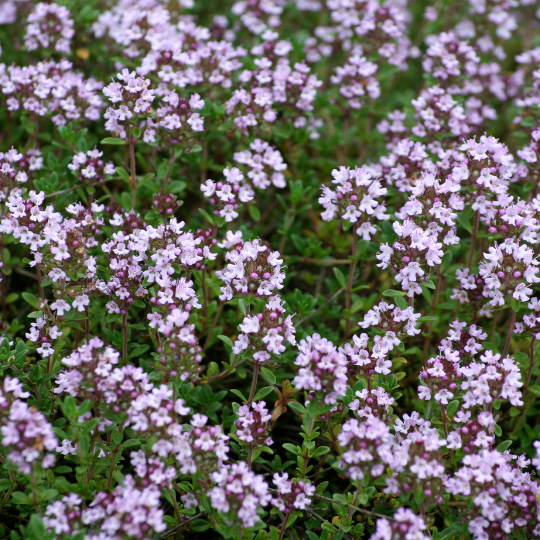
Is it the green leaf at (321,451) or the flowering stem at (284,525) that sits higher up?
the green leaf at (321,451)

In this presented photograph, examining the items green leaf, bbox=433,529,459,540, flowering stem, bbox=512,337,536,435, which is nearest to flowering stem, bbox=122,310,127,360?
green leaf, bbox=433,529,459,540

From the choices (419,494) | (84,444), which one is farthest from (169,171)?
(419,494)

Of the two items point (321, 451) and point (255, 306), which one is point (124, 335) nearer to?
point (255, 306)

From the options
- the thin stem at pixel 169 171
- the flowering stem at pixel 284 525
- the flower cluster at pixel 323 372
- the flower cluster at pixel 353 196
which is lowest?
the flowering stem at pixel 284 525

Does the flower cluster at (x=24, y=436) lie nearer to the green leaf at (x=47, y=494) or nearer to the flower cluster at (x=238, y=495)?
the green leaf at (x=47, y=494)

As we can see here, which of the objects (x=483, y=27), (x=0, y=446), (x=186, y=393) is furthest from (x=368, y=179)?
(x=483, y=27)

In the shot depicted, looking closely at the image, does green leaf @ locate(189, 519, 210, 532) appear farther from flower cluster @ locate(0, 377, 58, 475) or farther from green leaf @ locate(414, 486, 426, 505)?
green leaf @ locate(414, 486, 426, 505)

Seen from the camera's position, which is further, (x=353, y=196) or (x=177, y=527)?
(x=353, y=196)

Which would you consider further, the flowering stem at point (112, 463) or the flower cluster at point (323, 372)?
the flowering stem at point (112, 463)

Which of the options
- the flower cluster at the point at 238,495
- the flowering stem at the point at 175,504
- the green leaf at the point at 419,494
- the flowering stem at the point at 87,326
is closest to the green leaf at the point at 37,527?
the flowering stem at the point at 175,504

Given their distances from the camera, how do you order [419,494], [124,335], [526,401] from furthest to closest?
[526,401] → [124,335] → [419,494]
